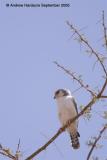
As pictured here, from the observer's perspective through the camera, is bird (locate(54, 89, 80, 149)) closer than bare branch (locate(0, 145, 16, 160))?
No

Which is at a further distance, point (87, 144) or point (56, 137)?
point (87, 144)

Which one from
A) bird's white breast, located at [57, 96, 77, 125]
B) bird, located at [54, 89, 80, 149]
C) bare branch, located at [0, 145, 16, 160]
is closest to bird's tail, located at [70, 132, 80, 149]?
bird, located at [54, 89, 80, 149]

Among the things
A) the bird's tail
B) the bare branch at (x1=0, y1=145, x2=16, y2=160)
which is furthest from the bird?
the bare branch at (x1=0, y1=145, x2=16, y2=160)

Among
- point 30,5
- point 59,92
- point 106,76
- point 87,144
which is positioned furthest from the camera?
point 59,92

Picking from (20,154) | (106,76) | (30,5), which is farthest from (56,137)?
(30,5)

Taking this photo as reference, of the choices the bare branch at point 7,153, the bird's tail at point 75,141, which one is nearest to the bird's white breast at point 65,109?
the bird's tail at point 75,141

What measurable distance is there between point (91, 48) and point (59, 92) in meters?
4.14

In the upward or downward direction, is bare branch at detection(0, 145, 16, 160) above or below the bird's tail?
above

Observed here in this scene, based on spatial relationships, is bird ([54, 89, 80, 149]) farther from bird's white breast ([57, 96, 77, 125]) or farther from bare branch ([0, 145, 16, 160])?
bare branch ([0, 145, 16, 160])

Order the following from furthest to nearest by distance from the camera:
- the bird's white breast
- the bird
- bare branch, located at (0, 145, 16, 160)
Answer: the bird's white breast, the bird, bare branch, located at (0, 145, 16, 160)

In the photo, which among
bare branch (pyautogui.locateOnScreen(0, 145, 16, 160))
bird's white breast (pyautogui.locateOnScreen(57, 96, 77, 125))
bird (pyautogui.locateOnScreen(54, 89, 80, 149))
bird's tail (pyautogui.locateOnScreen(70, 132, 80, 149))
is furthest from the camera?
bird's white breast (pyautogui.locateOnScreen(57, 96, 77, 125))

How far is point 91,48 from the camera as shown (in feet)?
10.3

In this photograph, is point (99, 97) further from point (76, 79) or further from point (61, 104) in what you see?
point (61, 104)

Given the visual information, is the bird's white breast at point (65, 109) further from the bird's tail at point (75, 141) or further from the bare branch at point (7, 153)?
the bare branch at point (7, 153)
